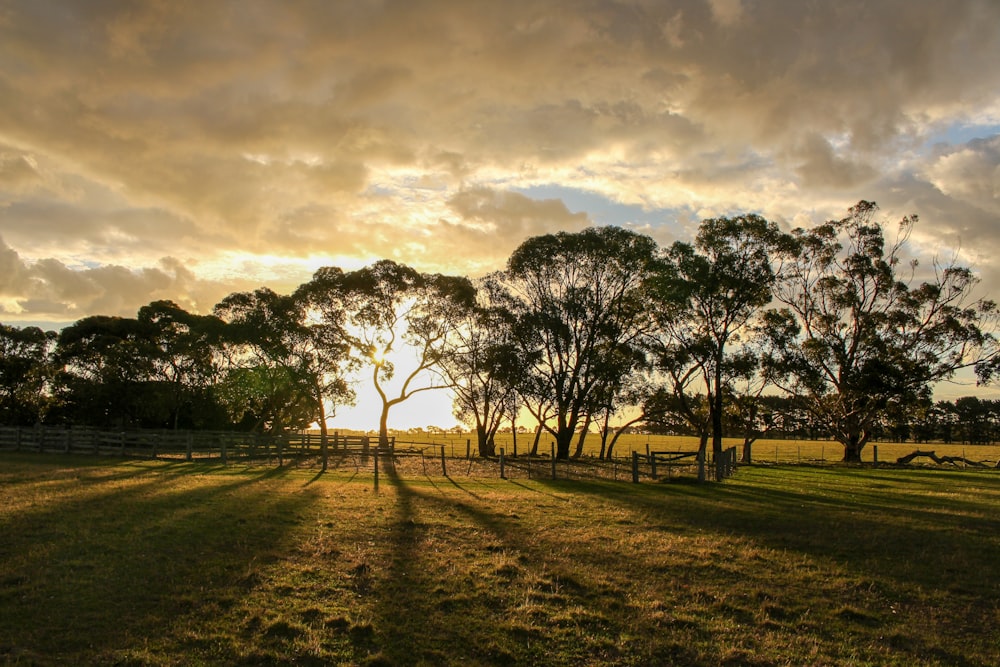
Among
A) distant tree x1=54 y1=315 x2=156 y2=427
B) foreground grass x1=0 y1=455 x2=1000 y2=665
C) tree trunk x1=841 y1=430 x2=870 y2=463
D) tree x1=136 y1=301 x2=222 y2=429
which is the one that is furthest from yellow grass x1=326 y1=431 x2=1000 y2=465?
foreground grass x1=0 y1=455 x2=1000 y2=665

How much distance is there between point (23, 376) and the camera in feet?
166

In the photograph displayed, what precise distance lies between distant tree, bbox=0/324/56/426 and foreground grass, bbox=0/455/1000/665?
135 feet

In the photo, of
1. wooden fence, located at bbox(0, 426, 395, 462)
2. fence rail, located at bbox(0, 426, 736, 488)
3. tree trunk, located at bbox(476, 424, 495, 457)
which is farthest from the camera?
tree trunk, located at bbox(476, 424, 495, 457)

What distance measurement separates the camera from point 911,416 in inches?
1767

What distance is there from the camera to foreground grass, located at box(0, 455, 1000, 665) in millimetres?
7020

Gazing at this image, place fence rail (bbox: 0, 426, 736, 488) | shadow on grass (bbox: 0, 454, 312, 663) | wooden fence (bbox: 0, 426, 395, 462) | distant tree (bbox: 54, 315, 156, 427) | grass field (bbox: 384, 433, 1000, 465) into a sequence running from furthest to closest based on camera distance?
grass field (bbox: 384, 433, 1000, 465), distant tree (bbox: 54, 315, 156, 427), wooden fence (bbox: 0, 426, 395, 462), fence rail (bbox: 0, 426, 736, 488), shadow on grass (bbox: 0, 454, 312, 663)

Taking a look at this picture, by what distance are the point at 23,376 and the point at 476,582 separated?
189ft

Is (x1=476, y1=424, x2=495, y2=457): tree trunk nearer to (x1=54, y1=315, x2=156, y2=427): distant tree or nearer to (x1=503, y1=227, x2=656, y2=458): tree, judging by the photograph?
(x1=503, y1=227, x2=656, y2=458): tree

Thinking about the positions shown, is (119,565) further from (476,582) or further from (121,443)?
(121,443)

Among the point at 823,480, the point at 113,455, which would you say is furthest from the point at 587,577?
the point at 113,455

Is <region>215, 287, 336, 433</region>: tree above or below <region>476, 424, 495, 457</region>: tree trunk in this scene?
above

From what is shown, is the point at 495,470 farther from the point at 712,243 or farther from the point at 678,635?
the point at 678,635

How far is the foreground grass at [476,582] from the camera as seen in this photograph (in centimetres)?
702

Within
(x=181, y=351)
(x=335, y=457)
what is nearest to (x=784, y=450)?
(x=335, y=457)
